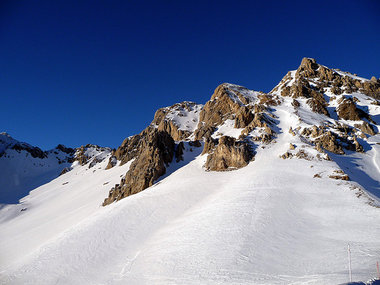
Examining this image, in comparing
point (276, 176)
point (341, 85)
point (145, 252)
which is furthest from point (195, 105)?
point (145, 252)

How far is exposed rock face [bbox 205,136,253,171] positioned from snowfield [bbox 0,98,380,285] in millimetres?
3987

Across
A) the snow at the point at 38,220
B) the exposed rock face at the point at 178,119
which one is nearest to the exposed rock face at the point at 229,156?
the snow at the point at 38,220

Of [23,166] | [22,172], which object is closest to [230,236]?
[22,172]

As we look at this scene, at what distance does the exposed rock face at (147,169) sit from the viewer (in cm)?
4966

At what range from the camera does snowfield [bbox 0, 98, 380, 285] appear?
15.4 m

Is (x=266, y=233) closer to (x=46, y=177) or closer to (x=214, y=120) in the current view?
(x=214, y=120)

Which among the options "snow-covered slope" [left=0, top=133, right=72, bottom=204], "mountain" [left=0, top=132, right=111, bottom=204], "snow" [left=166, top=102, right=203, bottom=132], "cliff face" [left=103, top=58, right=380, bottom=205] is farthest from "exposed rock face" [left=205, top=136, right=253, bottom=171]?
"snow-covered slope" [left=0, top=133, right=72, bottom=204]

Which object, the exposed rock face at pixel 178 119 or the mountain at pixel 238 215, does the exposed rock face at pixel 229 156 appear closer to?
the mountain at pixel 238 215

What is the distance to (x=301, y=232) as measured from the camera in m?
20.7

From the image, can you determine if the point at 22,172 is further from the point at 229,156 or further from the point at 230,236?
the point at 230,236

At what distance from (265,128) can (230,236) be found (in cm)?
4455

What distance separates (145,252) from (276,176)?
82.1 feet

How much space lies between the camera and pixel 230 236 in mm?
20500

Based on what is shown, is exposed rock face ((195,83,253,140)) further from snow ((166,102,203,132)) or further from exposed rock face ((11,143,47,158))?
exposed rock face ((11,143,47,158))
